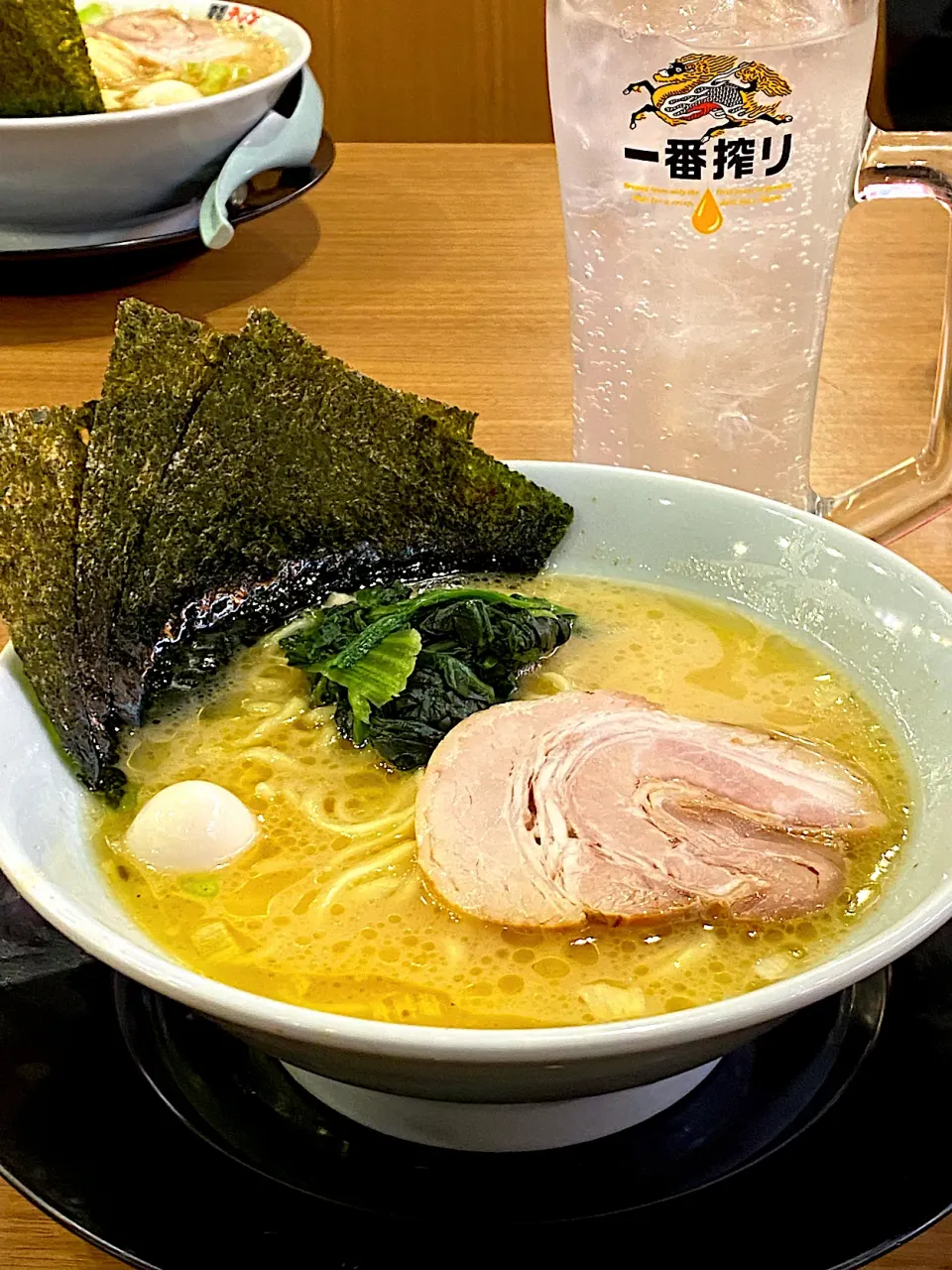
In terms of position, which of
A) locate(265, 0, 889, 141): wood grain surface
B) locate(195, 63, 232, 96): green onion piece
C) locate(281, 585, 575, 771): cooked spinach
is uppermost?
locate(195, 63, 232, 96): green onion piece

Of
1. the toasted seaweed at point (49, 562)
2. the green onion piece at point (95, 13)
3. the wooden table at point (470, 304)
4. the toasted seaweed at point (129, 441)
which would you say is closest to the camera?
the toasted seaweed at point (49, 562)

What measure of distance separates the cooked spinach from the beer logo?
14.3 inches

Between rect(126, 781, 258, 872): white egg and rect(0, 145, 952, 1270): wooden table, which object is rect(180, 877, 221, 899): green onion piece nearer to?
rect(126, 781, 258, 872): white egg

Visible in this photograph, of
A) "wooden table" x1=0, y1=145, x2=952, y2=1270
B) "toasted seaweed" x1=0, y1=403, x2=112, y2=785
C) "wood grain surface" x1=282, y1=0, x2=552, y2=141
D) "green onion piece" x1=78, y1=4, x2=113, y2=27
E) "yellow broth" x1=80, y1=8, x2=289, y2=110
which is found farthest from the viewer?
"wood grain surface" x1=282, y1=0, x2=552, y2=141

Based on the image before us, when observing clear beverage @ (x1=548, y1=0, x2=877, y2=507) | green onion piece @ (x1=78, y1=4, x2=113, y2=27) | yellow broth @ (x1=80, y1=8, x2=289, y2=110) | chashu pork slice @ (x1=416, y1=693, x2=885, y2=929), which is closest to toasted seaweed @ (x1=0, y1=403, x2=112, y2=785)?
chashu pork slice @ (x1=416, y1=693, x2=885, y2=929)

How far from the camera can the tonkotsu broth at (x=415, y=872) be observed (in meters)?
0.74

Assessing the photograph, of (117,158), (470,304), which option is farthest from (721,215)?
(117,158)

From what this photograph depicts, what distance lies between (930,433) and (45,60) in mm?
1289

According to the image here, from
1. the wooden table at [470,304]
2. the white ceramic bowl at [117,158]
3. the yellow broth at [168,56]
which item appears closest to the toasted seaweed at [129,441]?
the wooden table at [470,304]

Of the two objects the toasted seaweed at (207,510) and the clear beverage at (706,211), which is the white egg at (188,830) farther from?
the clear beverage at (706,211)

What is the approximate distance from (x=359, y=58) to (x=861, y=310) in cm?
178

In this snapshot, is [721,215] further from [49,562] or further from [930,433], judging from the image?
[49,562]

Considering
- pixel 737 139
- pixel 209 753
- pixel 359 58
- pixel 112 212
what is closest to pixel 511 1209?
pixel 209 753

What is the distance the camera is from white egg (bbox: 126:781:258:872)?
83cm
